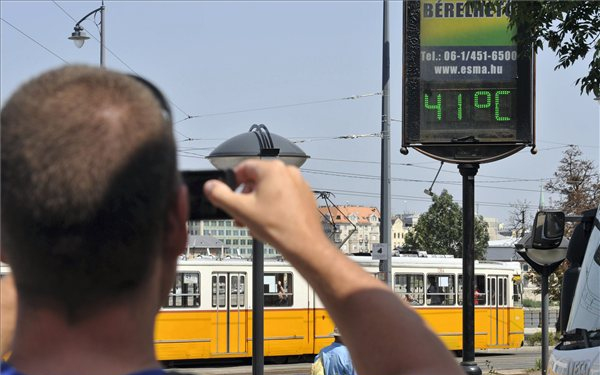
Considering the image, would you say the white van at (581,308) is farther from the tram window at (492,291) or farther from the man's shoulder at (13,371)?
the tram window at (492,291)

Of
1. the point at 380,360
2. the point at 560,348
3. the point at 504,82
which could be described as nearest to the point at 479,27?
the point at 504,82

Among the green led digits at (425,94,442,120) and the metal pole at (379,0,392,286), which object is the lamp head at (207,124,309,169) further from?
the metal pole at (379,0,392,286)

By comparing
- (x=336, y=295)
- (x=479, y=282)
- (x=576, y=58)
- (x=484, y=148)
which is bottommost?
(x=479, y=282)

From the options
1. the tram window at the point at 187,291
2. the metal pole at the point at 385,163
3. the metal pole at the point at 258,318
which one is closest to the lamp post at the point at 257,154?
the metal pole at the point at 258,318

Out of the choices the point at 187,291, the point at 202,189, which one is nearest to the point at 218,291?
the point at 187,291

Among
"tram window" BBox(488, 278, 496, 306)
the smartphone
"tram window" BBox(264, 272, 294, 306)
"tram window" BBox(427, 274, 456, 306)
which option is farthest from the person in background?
"tram window" BBox(488, 278, 496, 306)

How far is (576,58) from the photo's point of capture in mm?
10578

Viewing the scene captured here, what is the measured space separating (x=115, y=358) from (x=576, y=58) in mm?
9665

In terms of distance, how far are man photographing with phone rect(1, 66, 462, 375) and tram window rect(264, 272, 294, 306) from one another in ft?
91.9

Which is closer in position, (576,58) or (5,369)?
(5,369)

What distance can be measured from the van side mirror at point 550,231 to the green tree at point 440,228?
82.7 metres

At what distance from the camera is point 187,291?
2872 centimetres

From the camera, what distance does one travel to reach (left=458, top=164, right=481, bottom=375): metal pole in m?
12.4

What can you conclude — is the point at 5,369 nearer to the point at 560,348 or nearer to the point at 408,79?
the point at 560,348
